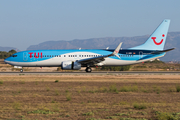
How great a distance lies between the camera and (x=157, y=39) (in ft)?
140

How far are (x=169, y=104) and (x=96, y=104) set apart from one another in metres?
3.78

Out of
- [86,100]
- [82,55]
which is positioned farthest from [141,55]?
[86,100]

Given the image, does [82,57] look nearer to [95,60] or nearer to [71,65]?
[95,60]

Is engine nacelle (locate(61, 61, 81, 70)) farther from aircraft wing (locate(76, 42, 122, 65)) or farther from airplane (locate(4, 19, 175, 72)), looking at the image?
airplane (locate(4, 19, 175, 72))

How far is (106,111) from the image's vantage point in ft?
38.4

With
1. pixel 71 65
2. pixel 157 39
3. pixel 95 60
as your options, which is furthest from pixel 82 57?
pixel 157 39

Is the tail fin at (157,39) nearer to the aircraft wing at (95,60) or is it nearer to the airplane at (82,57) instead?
the airplane at (82,57)

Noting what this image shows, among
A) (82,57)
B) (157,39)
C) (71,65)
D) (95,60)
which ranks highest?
(157,39)

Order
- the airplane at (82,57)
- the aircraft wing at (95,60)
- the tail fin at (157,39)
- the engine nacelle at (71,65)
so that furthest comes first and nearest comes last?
the tail fin at (157,39)
the airplane at (82,57)
the engine nacelle at (71,65)
the aircraft wing at (95,60)

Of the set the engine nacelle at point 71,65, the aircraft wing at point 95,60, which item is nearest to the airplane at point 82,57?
the aircraft wing at point 95,60

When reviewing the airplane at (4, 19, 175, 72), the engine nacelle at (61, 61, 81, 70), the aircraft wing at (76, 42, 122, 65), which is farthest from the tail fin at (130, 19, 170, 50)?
the engine nacelle at (61, 61, 81, 70)

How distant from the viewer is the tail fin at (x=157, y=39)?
1663 inches

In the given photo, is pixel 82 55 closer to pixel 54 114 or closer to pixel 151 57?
pixel 151 57

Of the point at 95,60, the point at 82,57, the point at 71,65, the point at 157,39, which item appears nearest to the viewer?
the point at 71,65
